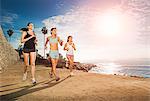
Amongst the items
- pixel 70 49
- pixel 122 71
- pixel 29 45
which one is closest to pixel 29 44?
pixel 29 45

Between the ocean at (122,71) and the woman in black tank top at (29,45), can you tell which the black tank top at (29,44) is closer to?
the woman in black tank top at (29,45)

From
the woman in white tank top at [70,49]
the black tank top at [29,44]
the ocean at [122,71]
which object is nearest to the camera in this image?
the black tank top at [29,44]

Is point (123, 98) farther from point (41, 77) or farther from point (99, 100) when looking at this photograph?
point (41, 77)

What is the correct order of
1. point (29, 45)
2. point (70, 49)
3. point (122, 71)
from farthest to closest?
point (122, 71) < point (70, 49) < point (29, 45)

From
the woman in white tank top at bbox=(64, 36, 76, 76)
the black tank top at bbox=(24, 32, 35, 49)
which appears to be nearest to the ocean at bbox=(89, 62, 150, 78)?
the woman in white tank top at bbox=(64, 36, 76, 76)

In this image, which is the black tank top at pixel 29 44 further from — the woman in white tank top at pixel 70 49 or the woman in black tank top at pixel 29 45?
the woman in white tank top at pixel 70 49

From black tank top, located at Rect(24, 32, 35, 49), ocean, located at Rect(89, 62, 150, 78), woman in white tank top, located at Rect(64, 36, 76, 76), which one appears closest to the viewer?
black tank top, located at Rect(24, 32, 35, 49)

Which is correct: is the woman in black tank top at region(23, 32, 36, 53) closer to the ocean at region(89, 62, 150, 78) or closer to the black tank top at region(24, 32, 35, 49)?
the black tank top at region(24, 32, 35, 49)

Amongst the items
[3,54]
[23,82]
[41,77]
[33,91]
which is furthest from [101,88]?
[3,54]

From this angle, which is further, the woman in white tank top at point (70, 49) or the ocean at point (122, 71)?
the ocean at point (122, 71)

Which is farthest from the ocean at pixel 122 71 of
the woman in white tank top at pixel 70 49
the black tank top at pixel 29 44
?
the black tank top at pixel 29 44

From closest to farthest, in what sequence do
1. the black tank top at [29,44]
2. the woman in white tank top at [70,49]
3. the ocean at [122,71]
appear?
the black tank top at [29,44] < the woman in white tank top at [70,49] < the ocean at [122,71]

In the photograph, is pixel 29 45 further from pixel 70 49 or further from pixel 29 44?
pixel 70 49

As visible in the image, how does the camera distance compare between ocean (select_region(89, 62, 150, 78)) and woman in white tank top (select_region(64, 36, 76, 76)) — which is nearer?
woman in white tank top (select_region(64, 36, 76, 76))
